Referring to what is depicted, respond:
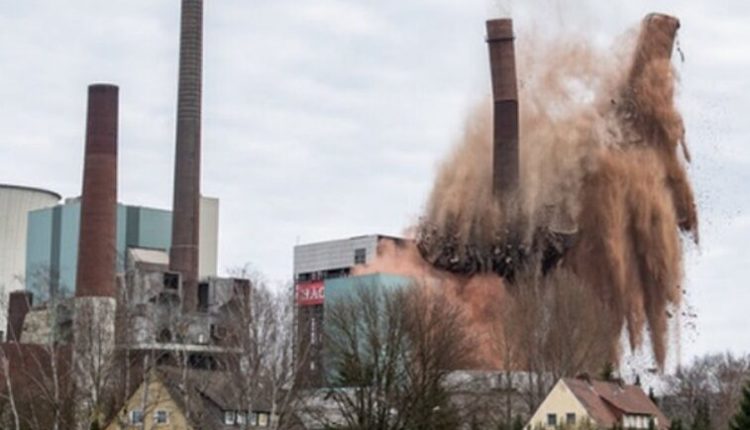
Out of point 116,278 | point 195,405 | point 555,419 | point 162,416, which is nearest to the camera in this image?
point 195,405

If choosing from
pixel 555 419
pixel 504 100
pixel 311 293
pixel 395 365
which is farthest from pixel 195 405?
pixel 311 293

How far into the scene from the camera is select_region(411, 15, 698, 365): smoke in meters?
102

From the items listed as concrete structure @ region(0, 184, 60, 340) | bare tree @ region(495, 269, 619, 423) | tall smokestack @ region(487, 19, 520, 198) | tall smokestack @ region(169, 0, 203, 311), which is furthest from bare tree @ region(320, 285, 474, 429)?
concrete structure @ region(0, 184, 60, 340)

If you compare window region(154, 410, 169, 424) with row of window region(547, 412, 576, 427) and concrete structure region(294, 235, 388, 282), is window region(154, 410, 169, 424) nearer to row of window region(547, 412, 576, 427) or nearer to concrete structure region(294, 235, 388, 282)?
row of window region(547, 412, 576, 427)

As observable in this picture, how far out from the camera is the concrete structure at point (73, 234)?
11588 cm

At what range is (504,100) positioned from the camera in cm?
9981

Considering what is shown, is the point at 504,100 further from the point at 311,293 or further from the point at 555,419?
the point at 555,419

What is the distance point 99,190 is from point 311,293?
3727 cm

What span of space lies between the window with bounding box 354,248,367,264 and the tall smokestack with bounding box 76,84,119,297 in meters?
36.0

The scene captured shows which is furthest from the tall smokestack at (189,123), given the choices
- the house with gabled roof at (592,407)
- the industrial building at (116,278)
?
the house with gabled roof at (592,407)

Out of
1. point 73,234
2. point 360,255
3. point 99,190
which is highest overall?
point 73,234

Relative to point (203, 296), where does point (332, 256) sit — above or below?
above

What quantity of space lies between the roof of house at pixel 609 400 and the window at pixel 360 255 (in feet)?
142

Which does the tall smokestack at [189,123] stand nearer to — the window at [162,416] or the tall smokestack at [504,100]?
the tall smokestack at [504,100]
